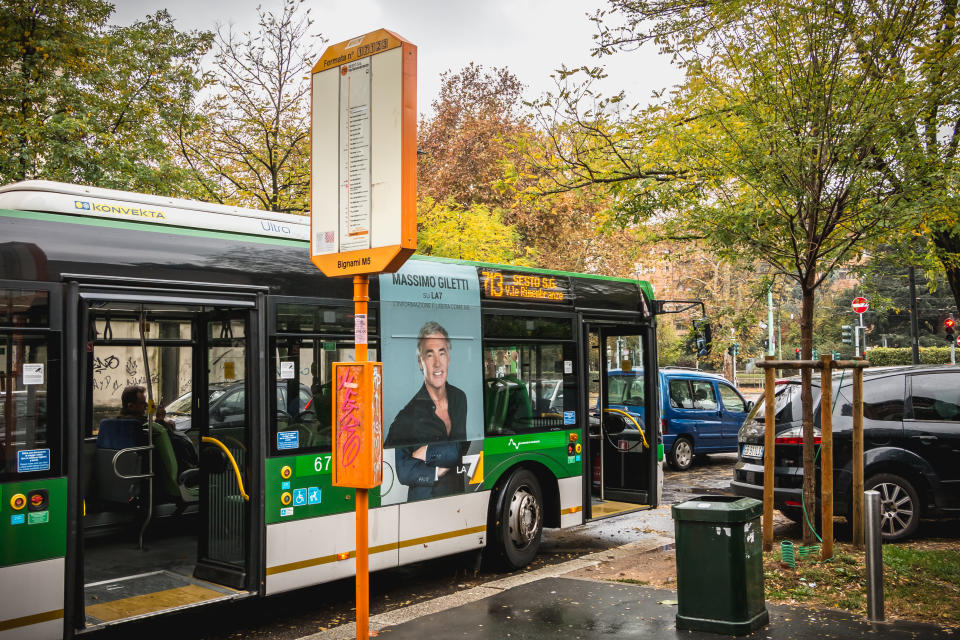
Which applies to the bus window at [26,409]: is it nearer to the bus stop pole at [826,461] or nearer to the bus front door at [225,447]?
the bus front door at [225,447]

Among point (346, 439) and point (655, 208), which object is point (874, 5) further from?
point (346, 439)

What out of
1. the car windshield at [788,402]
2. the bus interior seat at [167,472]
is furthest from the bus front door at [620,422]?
the bus interior seat at [167,472]

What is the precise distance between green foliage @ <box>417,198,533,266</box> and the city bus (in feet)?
33.3

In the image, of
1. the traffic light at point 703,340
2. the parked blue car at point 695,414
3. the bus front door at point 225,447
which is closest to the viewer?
the bus front door at point 225,447

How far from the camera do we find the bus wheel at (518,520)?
8.05 metres

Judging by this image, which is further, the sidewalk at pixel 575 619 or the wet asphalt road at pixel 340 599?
the wet asphalt road at pixel 340 599

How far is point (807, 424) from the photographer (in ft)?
26.5

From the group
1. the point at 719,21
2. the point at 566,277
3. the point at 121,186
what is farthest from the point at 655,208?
the point at 121,186

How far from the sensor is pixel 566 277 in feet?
29.9

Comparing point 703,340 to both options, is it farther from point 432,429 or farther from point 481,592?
point 481,592

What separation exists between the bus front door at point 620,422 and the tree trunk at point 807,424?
6.52ft

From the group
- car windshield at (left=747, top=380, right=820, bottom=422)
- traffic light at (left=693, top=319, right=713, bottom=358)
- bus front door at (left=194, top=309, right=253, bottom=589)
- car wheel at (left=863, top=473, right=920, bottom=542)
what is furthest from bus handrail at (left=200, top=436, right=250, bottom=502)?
car wheel at (left=863, top=473, right=920, bottom=542)

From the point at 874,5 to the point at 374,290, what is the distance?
538cm

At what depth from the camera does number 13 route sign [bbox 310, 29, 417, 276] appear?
4.36 metres
